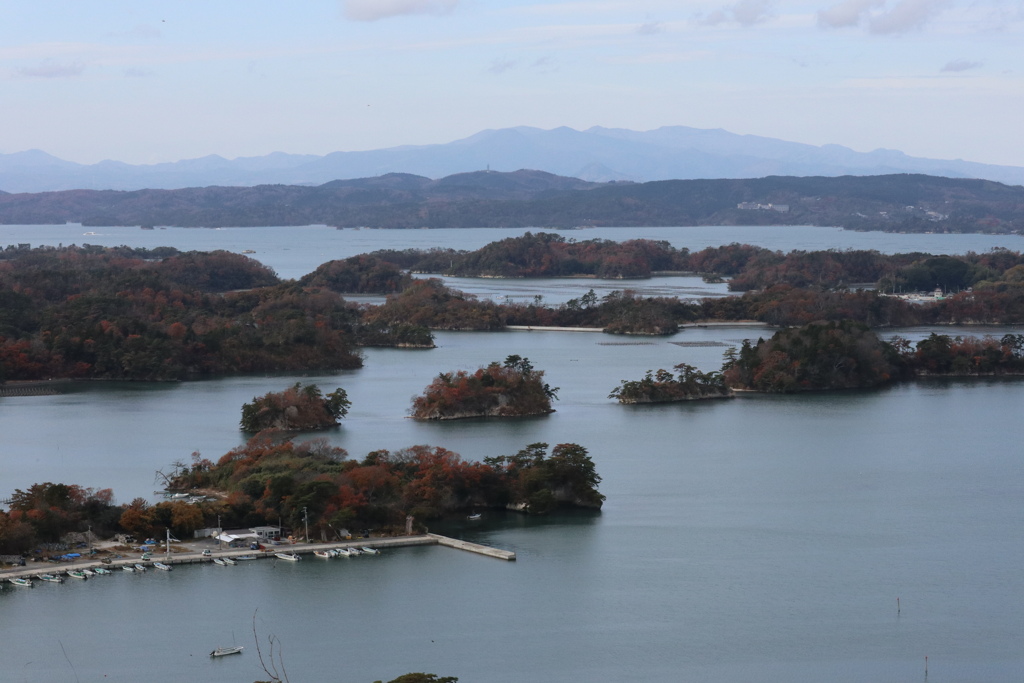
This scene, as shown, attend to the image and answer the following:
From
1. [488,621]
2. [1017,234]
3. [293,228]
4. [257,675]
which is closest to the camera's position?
[257,675]

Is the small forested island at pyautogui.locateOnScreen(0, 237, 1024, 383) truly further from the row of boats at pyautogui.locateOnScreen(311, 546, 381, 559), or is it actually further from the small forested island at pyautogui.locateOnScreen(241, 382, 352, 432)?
the row of boats at pyautogui.locateOnScreen(311, 546, 381, 559)

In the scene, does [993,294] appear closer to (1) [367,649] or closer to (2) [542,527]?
(2) [542,527]

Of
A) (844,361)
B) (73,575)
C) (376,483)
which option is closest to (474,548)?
(376,483)

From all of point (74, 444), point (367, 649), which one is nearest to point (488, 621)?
point (367, 649)

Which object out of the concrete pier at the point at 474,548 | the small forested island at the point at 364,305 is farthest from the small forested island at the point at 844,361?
the concrete pier at the point at 474,548

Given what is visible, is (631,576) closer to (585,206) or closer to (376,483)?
(376,483)
